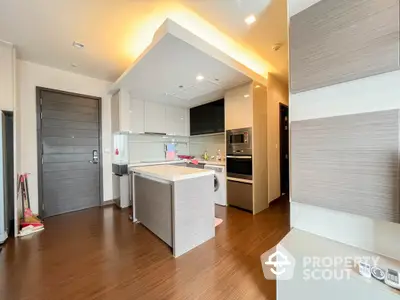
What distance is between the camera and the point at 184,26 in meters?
2.26

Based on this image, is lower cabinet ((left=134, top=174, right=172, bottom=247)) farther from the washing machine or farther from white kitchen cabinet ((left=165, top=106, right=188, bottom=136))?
white kitchen cabinet ((left=165, top=106, right=188, bottom=136))

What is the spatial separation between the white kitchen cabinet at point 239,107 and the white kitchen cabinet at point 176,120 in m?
1.55

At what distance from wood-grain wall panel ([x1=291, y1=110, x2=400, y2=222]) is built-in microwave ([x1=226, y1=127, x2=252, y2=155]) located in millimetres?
1877

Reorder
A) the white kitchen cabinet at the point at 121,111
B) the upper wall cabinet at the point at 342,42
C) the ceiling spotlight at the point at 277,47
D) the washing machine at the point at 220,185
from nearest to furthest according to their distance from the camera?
1. the upper wall cabinet at the point at 342,42
2. the ceiling spotlight at the point at 277,47
3. the white kitchen cabinet at the point at 121,111
4. the washing machine at the point at 220,185

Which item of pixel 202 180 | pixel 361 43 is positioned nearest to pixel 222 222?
pixel 202 180

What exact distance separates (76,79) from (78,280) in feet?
11.4

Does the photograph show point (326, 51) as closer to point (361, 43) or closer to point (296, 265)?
point (361, 43)

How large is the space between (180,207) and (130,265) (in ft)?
2.47

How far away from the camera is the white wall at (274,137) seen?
12.4 ft

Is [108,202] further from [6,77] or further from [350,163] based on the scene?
[350,163]

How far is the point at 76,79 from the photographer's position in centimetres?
354

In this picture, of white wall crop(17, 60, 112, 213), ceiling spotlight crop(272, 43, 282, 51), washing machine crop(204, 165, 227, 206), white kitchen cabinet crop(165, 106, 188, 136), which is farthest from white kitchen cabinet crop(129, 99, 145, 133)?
ceiling spotlight crop(272, 43, 282, 51)

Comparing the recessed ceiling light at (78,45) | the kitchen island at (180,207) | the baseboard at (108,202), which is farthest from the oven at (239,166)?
the recessed ceiling light at (78,45)

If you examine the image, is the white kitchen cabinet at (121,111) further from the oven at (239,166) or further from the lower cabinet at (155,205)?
the oven at (239,166)
